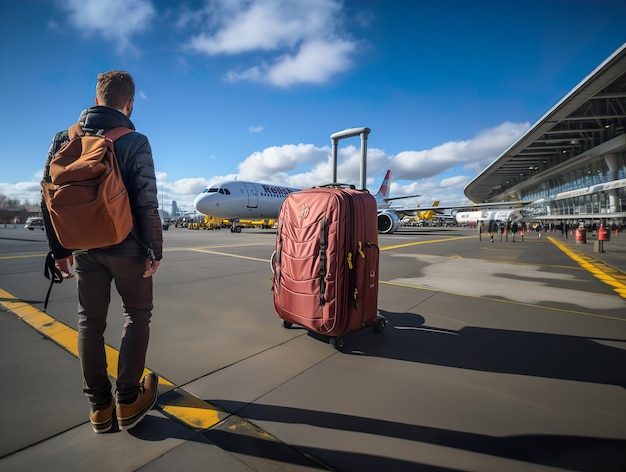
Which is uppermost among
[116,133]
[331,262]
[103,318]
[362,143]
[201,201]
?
[201,201]

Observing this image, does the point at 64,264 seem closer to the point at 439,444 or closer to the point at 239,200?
the point at 439,444

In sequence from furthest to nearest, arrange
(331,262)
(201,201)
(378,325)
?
1. (201,201)
2. (378,325)
3. (331,262)

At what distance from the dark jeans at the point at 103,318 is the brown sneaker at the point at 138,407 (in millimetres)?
34

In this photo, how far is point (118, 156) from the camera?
1.51 metres

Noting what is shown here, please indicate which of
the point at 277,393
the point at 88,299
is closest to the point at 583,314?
the point at 277,393

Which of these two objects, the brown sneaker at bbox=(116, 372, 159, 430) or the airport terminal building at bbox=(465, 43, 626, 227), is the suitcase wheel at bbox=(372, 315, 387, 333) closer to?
the brown sneaker at bbox=(116, 372, 159, 430)

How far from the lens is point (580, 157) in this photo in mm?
37375

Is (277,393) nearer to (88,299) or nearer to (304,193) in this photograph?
(88,299)

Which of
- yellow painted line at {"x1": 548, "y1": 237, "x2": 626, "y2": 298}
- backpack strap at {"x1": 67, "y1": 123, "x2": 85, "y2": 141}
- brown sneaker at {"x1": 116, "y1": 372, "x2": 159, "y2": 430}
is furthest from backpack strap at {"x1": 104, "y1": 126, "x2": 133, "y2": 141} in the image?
yellow painted line at {"x1": 548, "y1": 237, "x2": 626, "y2": 298}

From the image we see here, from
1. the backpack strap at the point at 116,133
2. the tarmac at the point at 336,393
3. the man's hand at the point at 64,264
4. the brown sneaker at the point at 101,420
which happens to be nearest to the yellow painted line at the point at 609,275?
the tarmac at the point at 336,393

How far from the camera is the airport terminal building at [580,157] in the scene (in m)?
22.8

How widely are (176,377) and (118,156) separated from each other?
1.49m

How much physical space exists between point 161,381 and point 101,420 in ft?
1.52

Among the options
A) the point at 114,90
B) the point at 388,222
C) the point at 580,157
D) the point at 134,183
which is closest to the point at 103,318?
the point at 134,183
